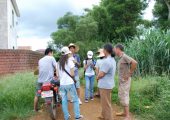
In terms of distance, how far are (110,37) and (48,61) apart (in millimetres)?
25752

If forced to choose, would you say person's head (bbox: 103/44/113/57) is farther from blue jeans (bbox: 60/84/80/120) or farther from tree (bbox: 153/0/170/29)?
tree (bbox: 153/0/170/29)

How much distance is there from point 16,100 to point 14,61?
8379mm

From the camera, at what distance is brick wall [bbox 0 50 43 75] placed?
62.4ft

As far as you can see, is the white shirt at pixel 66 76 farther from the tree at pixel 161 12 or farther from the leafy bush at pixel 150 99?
the tree at pixel 161 12

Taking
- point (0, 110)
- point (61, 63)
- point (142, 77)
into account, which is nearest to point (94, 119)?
point (61, 63)

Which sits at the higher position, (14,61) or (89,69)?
(14,61)

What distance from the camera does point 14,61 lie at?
65.1 feet

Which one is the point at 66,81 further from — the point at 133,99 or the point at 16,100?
the point at 133,99

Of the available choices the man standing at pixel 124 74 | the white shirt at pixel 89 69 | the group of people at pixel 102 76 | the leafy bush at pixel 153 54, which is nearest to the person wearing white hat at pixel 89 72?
the white shirt at pixel 89 69

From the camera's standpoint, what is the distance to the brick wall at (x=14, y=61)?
1903cm

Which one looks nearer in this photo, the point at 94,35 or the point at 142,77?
the point at 142,77

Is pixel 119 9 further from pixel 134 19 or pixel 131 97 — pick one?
pixel 131 97

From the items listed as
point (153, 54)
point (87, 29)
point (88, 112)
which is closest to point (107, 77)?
point (88, 112)

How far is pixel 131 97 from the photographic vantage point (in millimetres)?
12727
